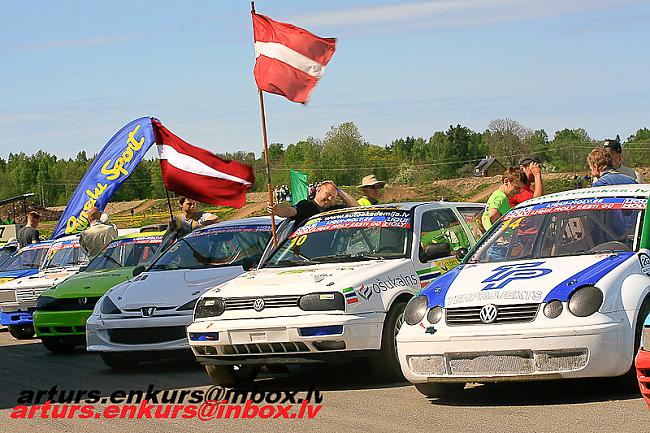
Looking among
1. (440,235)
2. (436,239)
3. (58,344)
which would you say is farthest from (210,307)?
(58,344)

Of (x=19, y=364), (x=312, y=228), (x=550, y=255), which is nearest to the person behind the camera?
(x=550, y=255)

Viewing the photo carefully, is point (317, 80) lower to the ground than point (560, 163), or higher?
higher

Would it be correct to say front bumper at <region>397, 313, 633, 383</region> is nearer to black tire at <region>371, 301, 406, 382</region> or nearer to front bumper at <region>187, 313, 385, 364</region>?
front bumper at <region>187, 313, 385, 364</region>

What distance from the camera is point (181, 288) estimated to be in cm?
1199

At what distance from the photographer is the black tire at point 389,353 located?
9.59 meters

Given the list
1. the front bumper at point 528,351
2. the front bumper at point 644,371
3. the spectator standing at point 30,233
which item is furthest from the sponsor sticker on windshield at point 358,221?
the spectator standing at point 30,233

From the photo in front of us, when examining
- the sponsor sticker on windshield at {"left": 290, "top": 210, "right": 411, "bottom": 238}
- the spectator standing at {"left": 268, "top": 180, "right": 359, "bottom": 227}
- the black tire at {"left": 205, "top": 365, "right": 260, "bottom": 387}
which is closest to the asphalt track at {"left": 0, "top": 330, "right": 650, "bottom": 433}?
the black tire at {"left": 205, "top": 365, "right": 260, "bottom": 387}

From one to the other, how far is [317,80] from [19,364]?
4.95 m

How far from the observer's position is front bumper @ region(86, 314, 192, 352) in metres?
11.7

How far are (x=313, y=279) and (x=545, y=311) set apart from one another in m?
2.47

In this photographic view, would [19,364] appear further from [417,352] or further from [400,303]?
[417,352]

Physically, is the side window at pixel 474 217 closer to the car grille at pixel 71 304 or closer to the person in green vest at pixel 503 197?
the person in green vest at pixel 503 197

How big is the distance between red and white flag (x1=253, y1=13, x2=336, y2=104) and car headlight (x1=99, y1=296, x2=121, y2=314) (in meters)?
3.32

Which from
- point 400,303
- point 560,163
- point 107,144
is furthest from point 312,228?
point 560,163
